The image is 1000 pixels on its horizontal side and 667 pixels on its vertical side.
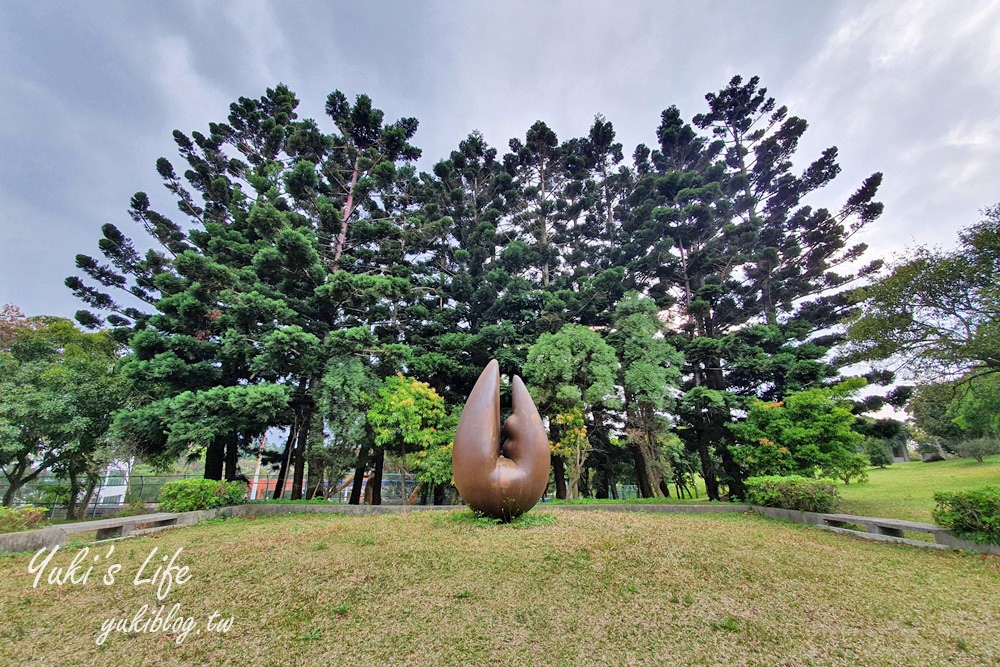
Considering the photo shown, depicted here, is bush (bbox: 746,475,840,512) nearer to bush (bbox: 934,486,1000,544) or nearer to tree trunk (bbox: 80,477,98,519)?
bush (bbox: 934,486,1000,544)

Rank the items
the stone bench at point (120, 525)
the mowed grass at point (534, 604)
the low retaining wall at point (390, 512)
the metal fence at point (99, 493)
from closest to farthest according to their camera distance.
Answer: the mowed grass at point (534, 604) → the low retaining wall at point (390, 512) → the stone bench at point (120, 525) → the metal fence at point (99, 493)

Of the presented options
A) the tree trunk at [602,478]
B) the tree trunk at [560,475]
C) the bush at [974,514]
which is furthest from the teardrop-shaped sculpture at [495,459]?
the tree trunk at [602,478]

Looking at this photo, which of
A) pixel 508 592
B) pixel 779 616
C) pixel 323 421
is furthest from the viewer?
pixel 323 421

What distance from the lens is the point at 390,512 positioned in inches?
365

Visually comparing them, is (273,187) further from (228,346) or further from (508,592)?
(508,592)

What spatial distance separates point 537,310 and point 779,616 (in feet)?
42.6

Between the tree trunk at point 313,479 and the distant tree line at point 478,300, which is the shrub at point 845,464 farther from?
the tree trunk at point 313,479

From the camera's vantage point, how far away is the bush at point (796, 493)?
7.98 m

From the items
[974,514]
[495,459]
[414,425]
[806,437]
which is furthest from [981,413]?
[414,425]

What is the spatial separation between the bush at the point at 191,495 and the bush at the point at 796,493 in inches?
479

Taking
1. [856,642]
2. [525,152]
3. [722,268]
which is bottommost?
[856,642]

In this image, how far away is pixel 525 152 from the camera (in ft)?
63.9

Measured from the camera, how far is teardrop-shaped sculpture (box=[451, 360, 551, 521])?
6273 millimetres

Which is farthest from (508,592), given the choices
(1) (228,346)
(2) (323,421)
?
(1) (228,346)
